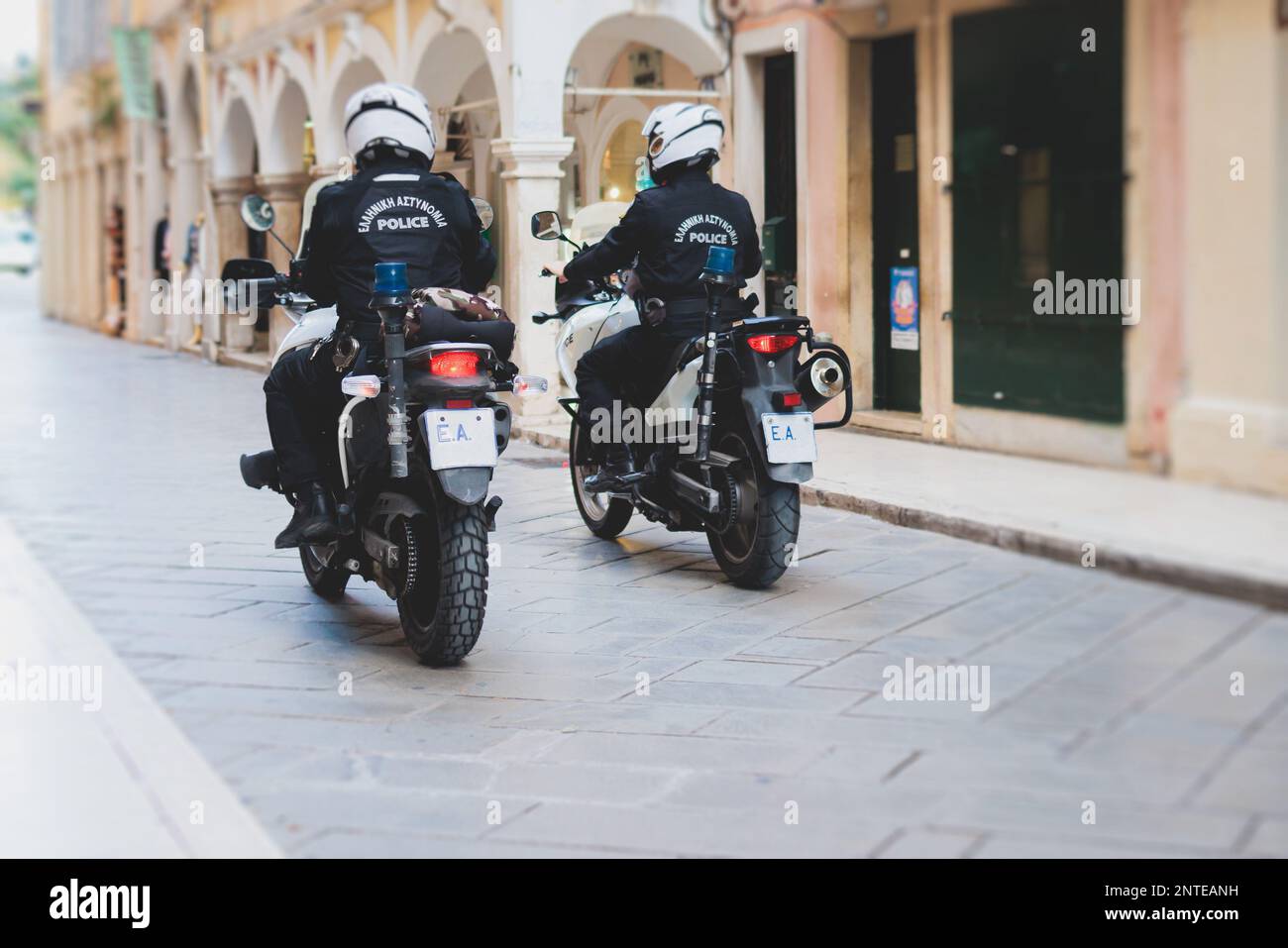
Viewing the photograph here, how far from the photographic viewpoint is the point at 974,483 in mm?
9742

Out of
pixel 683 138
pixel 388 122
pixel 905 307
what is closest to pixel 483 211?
pixel 388 122

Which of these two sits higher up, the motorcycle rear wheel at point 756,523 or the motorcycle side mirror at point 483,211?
the motorcycle side mirror at point 483,211

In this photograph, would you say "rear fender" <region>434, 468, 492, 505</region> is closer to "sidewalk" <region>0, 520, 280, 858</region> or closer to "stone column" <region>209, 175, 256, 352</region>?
"sidewalk" <region>0, 520, 280, 858</region>

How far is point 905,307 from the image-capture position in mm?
12719

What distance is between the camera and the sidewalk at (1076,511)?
7.33 metres

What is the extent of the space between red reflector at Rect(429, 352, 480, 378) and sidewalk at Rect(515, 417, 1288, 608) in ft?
9.65

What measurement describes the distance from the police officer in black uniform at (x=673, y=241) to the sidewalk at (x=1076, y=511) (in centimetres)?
169

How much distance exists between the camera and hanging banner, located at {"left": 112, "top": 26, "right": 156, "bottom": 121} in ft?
90.0

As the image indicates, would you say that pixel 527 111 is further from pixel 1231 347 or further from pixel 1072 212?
pixel 1231 347

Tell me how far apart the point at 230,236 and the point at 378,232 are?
18170 millimetres

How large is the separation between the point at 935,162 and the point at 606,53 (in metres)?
5.39

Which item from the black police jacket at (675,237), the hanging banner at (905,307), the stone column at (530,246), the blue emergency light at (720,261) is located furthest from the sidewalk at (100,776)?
the stone column at (530,246)

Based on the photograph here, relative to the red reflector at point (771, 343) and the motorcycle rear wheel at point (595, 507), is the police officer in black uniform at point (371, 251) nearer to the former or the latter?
the red reflector at point (771, 343)

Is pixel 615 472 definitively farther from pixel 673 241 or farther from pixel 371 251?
pixel 371 251
